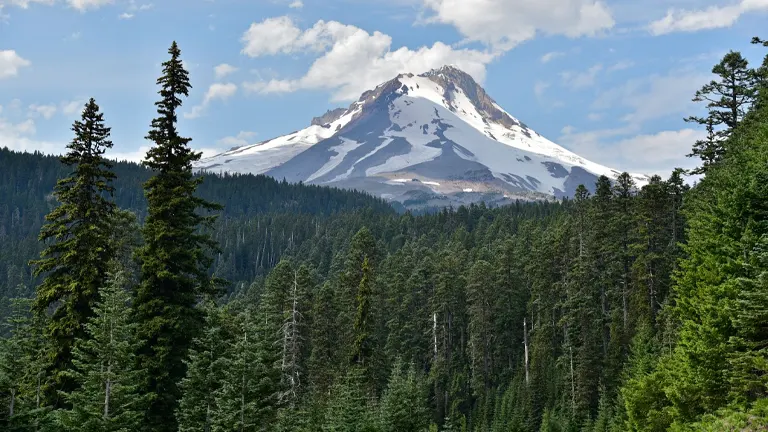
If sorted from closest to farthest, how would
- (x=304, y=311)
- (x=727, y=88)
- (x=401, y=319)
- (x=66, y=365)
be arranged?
(x=66, y=365) < (x=727, y=88) < (x=304, y=311) < (x=401, y=319)

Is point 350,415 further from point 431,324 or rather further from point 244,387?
point 431,324

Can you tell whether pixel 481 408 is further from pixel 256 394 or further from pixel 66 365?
pixel 66 365

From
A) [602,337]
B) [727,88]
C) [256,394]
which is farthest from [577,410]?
[256,394]

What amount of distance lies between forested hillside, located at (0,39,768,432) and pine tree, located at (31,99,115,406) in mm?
85

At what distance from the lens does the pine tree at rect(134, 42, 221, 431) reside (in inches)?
1024

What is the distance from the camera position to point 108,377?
2350cm

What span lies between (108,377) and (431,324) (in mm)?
57422

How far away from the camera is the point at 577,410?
5347 cm

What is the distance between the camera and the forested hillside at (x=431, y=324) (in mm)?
23750

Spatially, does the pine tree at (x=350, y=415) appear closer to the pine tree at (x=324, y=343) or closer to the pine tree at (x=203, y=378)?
the pine tree at (x=203, y=378)

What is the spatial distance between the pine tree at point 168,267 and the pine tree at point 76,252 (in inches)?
77.1

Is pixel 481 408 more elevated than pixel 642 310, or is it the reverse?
pixel 642 310

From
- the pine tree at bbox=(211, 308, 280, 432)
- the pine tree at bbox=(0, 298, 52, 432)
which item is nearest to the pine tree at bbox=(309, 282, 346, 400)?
the pine tree at bbox=(211, 308, 280, 432)

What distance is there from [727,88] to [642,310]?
18.6 meters
